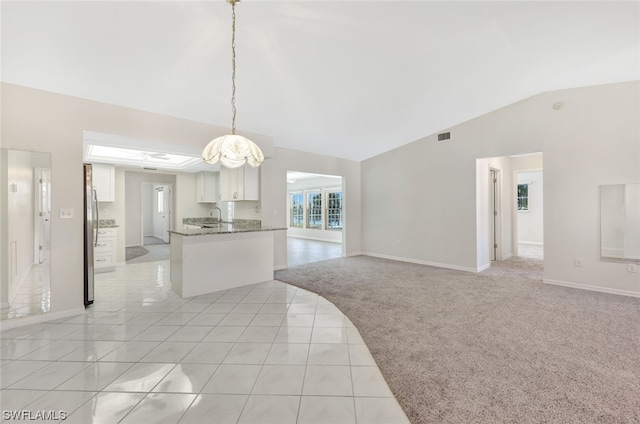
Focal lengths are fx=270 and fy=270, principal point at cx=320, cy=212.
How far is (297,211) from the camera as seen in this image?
11523mm

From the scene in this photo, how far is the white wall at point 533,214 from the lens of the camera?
28.2 ft

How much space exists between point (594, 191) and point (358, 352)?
14.7 feet

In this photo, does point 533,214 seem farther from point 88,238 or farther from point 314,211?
point 88,238

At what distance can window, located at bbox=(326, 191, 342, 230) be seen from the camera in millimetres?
9758

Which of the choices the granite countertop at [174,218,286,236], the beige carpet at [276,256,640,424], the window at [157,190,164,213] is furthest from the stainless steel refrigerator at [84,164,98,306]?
the window at [157,190,164,213]

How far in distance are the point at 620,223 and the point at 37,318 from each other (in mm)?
Result: 7611

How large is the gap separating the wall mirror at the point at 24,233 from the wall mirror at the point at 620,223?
288 inches

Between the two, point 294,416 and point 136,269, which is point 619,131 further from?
point 136,269

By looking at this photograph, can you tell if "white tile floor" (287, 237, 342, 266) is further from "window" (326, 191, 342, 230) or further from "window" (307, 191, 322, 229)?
"window" (307, 191, 322, 229)

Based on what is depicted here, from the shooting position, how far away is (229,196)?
530 centimetres

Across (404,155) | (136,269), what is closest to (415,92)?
(404,155)

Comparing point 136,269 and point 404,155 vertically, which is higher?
point 404,155

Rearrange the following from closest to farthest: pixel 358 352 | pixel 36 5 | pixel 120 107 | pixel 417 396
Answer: pixel 417 396 < pixel 36 5 < pixel 358 352 < pixel 120 107

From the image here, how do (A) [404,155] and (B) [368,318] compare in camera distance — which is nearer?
(B) [368,318]
